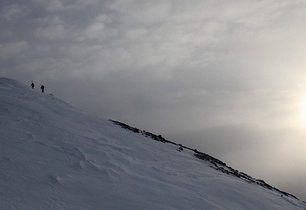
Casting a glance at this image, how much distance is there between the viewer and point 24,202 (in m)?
15.9

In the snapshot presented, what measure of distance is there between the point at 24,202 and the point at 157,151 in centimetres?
1592

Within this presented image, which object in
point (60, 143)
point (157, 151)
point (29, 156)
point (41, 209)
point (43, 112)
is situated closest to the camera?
point (41, 209)

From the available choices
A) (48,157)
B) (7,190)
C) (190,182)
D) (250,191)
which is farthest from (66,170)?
(250,191)

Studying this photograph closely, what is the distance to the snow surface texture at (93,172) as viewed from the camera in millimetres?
17625

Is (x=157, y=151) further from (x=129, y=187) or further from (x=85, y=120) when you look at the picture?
(x=129, y=187)

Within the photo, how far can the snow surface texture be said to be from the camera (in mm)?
17625

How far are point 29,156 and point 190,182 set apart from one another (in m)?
8.54

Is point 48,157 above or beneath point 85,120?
beneath

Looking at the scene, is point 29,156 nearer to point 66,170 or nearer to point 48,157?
point 48,157

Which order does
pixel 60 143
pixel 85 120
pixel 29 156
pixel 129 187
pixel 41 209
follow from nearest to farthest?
1. pixel 41 209
2. pixel 129 187
3. pixel 29 156
4. pixel 60 143
5. pixel 85 120

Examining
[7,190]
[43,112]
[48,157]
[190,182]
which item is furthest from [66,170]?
[43,112]

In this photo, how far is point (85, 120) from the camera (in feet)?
117

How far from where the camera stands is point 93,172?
21344mm

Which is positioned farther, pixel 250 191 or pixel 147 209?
pixel 250 191
